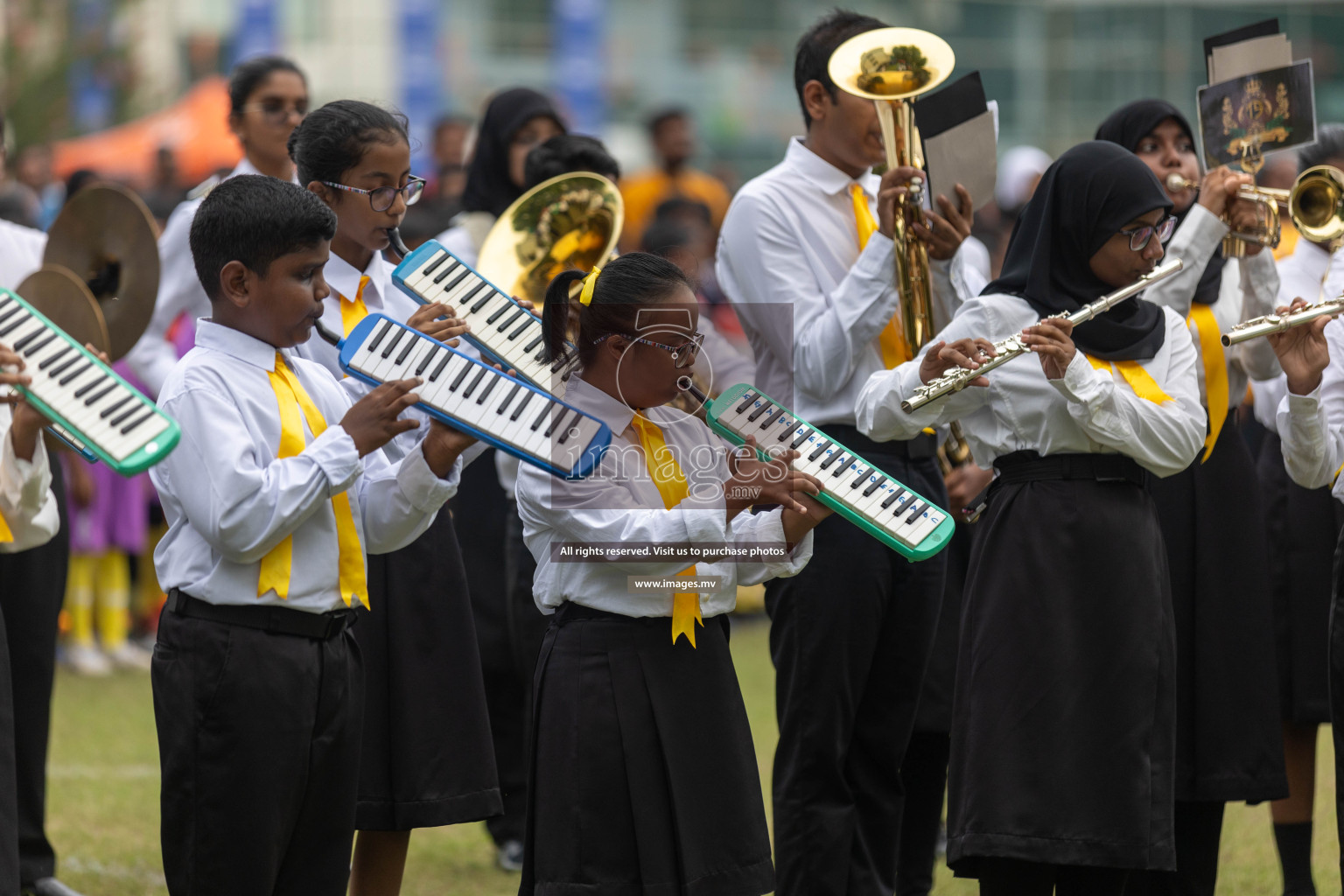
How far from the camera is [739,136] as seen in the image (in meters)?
30.5

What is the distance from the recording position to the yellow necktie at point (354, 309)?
4.31m

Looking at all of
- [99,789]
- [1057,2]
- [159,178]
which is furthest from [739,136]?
[99,789]

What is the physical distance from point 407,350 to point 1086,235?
5.56 feet

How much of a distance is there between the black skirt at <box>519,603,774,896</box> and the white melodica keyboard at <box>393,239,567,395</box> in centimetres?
66

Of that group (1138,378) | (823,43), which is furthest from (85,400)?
(823,43)

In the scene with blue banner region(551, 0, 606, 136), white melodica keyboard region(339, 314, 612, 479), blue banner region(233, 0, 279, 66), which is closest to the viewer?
white melodica keyboard region(339, 314, 612, 479)

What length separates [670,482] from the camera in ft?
12.1

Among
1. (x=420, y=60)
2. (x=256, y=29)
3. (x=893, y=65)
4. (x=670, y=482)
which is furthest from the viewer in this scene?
(x=420, y=60)

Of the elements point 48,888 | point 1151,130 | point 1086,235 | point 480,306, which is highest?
point 1151,130

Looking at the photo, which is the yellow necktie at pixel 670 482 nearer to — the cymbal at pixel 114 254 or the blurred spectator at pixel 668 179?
the cymbal at pixel 114 254

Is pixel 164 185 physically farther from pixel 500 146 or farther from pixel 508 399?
pixel 508 399

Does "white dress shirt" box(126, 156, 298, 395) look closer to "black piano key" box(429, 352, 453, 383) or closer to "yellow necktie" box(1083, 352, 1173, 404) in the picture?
"black piano key" box(429, 352, 453, 383)

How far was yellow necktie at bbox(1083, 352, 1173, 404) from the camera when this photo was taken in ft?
13.2

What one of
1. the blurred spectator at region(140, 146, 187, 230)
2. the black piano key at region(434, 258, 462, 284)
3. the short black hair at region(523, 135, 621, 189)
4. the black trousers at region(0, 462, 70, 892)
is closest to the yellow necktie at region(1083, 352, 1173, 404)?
the black piano key at region(434, 258, 462, 284)
